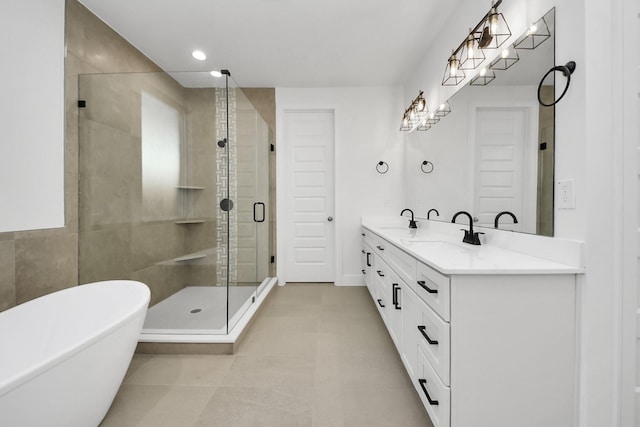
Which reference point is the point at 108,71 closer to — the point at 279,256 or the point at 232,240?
the point at 232,240

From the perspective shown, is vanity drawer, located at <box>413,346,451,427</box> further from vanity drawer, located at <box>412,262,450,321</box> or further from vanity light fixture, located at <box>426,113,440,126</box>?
vanity light fixture, located at <box>426,113,440,126</box>

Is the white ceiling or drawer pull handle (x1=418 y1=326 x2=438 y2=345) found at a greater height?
the white ceiling

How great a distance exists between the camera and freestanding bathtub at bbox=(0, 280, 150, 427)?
2.78 ft

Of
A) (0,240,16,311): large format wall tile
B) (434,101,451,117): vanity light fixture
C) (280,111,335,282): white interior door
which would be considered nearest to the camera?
(0,240,16,311): large format wall tile

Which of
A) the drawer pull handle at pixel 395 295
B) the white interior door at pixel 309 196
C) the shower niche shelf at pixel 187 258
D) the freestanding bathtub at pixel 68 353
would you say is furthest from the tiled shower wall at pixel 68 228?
the drawer pull handle at pixel 395 295

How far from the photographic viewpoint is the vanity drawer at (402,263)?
4.67 ft

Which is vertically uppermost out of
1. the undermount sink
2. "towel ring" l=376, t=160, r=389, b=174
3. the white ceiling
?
the white ceiling

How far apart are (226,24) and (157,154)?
50.8 inches

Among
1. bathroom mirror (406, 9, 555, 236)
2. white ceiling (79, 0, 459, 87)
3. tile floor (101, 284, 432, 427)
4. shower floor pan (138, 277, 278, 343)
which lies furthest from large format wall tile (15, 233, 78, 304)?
bathroom mirror (406, 9, 555, 236)

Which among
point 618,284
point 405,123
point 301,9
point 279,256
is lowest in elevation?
point 279,256

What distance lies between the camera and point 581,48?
1.08 meters

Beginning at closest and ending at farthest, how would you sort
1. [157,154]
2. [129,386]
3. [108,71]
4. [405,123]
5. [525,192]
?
[525,192], [129,386], [108,71], [157,154], [405,123]

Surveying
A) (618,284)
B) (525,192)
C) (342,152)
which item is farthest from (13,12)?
(618,284)

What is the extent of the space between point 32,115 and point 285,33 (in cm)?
193
